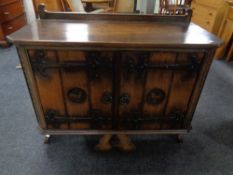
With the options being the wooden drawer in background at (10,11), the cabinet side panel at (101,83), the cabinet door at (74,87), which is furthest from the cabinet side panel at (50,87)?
the wooden drawer in background at (10,11)

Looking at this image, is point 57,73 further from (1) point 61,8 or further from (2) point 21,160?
(1) point 61,8

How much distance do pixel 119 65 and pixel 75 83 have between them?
0.87 ft

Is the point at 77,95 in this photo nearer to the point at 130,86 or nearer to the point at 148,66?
the point at 130,86

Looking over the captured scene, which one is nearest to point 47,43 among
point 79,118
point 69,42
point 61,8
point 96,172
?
point 69,42

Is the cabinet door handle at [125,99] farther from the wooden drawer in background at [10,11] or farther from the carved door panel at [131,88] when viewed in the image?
the wooden drawer in background at [10,11]

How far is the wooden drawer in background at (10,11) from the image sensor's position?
2561 mm

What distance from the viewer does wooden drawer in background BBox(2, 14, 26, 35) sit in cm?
269

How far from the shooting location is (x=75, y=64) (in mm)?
913

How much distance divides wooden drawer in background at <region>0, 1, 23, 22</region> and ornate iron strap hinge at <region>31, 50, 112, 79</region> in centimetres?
223

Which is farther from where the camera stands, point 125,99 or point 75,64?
point 125,99

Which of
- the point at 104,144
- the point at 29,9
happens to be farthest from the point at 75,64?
the point at 29,9

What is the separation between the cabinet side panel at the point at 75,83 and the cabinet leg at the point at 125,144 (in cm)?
26

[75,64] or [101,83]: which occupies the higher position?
[75,64]

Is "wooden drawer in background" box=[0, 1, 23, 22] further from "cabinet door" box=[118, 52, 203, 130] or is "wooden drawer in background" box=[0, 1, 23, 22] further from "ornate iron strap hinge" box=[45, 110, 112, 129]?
"cabinet door" box=[118, 52, 203, 130]
